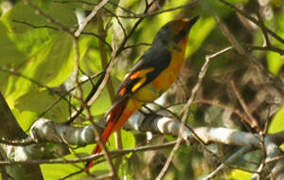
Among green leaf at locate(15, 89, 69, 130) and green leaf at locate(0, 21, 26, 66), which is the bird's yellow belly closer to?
green leaf at locate(15, 89, 69, 130)

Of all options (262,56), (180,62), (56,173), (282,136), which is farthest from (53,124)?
(262,56)

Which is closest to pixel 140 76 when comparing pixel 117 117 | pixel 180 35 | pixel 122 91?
pixel 122 91

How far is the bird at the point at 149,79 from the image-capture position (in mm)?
3334

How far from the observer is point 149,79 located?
352 cm

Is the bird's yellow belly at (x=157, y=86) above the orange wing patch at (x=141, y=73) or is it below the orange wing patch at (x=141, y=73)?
below

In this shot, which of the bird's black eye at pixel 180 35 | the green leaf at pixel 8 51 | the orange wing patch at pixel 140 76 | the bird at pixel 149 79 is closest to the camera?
the green leaf at pixel 8 51

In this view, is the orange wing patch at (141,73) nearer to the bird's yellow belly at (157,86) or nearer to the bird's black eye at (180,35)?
the bird's yellow belly at (157,86)

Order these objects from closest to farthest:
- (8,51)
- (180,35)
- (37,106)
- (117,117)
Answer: (8,51)
(117,117)
(37,106)
(180,35)

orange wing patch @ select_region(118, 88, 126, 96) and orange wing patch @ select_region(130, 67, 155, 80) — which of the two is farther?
orange wing patch @ select_region(130, 67, 155, 80)

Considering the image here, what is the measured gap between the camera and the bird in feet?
10.9

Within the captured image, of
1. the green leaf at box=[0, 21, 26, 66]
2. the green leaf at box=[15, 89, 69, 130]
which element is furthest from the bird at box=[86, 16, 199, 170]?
the green leaf at box=[0, 21, 26, 66]

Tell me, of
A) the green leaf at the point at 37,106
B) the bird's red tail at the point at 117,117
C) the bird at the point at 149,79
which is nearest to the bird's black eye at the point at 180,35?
the bird at the point at 149,79

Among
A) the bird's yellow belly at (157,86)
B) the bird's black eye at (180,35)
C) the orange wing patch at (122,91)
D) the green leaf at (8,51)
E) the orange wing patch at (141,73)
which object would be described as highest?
the green leaf at (8,51)

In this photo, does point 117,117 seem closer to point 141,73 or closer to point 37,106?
point 141,73
